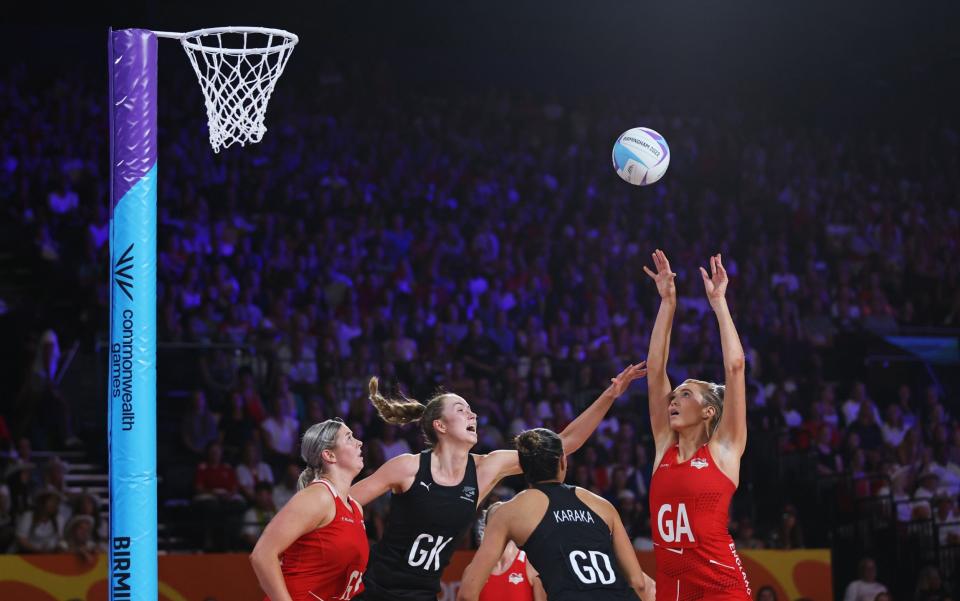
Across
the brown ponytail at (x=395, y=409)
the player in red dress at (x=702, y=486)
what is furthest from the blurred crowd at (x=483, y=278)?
the player in red dress at (x=702, y=486)

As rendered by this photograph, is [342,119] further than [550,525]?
Yes

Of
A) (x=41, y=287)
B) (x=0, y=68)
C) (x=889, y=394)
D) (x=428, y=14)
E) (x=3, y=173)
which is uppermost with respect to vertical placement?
(x=428, y=14)

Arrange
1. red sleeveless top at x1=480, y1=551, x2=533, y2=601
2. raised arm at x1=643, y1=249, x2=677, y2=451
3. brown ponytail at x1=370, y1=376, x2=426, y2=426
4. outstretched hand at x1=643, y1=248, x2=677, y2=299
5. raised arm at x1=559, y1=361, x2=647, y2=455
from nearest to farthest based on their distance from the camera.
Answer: raised arm at x1=643, y1=249, x2=677, y2=451, outstretched hand at x1=643, y1=248, x2=677, y2=299, brown ponytail at x1=370, y1=376, x2=426, y2=426, raised arm at x1=559, y1=361, x2=647, y2=455, red sleeveless top at x1=480, y1=551, x2=533, y2=601

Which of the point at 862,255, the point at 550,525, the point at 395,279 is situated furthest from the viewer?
the point at 862,255

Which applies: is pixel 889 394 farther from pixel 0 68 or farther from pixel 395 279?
pixel 0 68

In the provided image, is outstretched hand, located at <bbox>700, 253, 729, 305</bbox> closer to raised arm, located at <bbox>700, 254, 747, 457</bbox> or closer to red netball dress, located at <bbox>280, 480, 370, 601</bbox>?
raised arm, located at <bbox>700, 254, 747, 457</bbox>

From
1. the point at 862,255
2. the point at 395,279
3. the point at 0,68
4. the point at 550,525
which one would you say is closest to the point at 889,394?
the point at 862,255

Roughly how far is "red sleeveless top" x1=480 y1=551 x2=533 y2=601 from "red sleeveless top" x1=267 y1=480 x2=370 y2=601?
6.17ft

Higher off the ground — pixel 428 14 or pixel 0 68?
pixel 428 14

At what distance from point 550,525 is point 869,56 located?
20.0 metres

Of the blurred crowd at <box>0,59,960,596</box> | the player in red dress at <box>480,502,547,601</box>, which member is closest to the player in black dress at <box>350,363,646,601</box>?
the player in red dress at <box>480,502,547,601</box>

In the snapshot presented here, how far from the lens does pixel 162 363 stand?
45.3 ft

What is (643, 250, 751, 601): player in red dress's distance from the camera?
6.24m

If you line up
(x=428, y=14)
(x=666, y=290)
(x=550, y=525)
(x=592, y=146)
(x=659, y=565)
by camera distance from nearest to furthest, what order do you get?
(x=550, y=525) → (x=659, y=565) → (x=666, y=290) → (x=592, y=146) → (x=428, y=14)
